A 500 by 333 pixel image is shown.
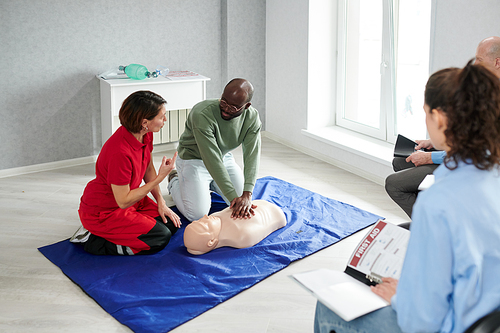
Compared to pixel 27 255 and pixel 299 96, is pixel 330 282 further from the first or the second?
pixel 299 96

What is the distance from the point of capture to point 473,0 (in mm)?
2865

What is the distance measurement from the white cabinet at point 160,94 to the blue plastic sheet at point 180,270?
139cm

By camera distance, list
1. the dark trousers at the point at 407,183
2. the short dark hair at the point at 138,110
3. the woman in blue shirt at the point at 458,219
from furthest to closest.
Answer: the dark trousers at the point at 407,183
the short dark hair at the point at 138,110
the woman in blue shirt at the point at 458,219

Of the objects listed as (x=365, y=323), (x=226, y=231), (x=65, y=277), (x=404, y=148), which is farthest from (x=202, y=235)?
(x=365, y=323)

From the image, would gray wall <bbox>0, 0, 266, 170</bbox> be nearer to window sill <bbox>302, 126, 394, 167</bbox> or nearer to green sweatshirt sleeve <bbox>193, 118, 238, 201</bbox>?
window sill <bbox>302, 126, 394, 167</bbox>

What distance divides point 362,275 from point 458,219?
0.53m

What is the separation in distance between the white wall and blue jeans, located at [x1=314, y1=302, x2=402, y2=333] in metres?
2.23

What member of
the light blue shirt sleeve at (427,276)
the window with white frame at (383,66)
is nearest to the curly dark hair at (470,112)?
the light blue shirt sleeve at (427,276)

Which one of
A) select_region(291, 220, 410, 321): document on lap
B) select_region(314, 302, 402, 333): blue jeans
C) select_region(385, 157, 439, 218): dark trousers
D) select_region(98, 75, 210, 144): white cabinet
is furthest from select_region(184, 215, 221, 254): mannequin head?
select_region(98, 75, 210, 144): white cabinet

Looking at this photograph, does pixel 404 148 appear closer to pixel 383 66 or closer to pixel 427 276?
pixel 383 66

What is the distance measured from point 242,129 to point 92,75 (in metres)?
1.82

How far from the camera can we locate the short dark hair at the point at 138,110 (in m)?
2.38

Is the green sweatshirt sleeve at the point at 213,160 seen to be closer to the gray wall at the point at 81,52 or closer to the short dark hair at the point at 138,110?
the short dark hair at the point at 138,110

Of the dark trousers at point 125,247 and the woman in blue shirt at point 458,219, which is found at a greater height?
the woman in blue shirt at point 458,219
